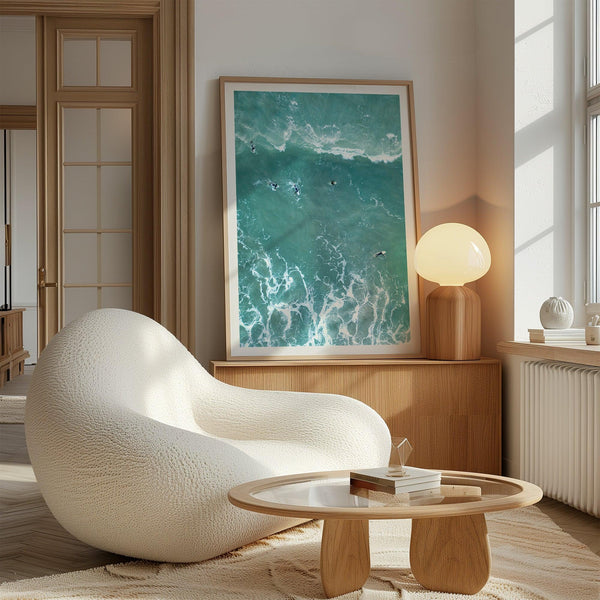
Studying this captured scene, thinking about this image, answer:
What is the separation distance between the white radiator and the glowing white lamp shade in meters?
0.55

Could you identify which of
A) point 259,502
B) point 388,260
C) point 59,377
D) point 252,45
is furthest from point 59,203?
point 259,502

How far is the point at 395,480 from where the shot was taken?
2244 mm

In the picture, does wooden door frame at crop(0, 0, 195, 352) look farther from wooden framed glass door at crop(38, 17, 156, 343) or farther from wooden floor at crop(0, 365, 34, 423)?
wooden floor at crop(0, 365, 34, 423)

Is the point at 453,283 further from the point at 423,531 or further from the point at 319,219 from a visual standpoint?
the point at 423,531

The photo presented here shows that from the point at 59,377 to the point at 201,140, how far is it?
204 cm

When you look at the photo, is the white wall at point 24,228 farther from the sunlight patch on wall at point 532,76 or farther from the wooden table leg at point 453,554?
the wooden table leg at point 453,554

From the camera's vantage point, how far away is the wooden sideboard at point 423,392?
417 centimetres

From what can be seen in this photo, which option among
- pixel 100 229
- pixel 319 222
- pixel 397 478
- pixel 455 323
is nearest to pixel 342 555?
pixel 397 478

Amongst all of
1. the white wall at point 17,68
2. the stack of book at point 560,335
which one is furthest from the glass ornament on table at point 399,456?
the white wall at point 17,68

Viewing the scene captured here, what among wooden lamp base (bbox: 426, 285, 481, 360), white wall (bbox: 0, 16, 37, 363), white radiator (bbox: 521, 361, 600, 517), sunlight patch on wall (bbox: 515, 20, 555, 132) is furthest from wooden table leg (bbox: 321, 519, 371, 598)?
white wall (bbox: 0, 16, 37, 363)

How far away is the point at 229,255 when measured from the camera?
4410 millimetres

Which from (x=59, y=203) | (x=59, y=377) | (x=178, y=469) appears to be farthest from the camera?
(x=59, y=203)

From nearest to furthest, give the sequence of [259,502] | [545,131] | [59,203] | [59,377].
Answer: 1. [259,502]
2. [59,377]
3. [545,131]
4. [59,203]

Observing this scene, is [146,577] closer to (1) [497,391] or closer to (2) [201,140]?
(1) [497,391]
